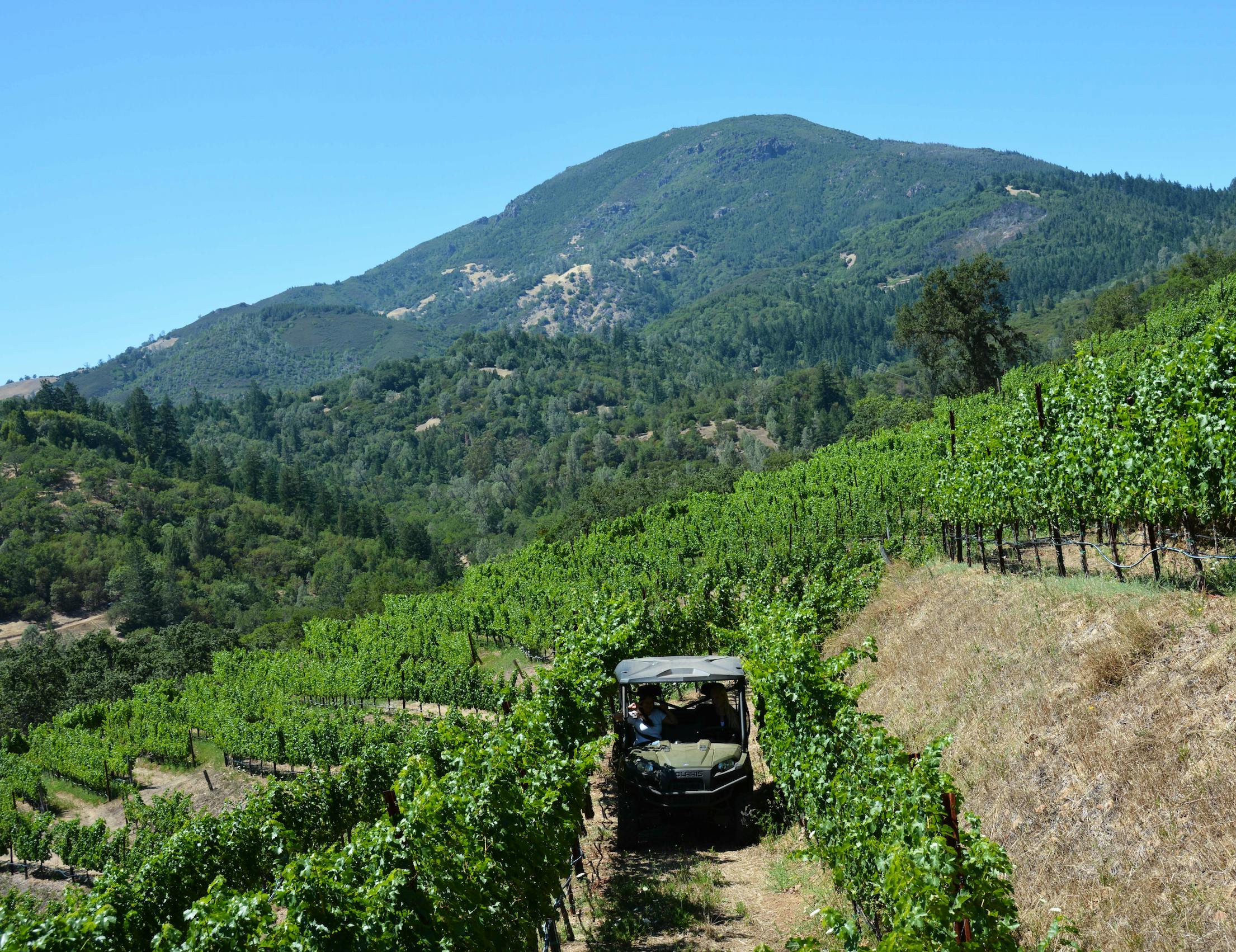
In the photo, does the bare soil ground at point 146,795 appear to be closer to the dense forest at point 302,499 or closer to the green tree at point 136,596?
the dense forest at point 302,499

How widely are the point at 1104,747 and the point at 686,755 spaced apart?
186 inches

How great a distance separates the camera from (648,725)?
37.8 feet

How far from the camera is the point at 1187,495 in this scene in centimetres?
1038

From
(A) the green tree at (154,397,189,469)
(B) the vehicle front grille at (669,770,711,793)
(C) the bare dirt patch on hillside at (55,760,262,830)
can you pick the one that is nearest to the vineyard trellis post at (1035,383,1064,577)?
(B) the vehicle front grille at (669,770,711,793)

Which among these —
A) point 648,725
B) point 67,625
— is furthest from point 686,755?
point 67,625

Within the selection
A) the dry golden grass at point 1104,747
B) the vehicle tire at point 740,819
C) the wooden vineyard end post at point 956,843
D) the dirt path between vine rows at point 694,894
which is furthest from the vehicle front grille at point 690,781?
the wooden vineyard end post at point 956,843

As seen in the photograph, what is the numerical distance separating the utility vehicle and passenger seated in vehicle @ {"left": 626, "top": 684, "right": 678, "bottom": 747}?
16 mm

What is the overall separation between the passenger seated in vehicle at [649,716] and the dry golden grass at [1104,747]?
11.3 feet

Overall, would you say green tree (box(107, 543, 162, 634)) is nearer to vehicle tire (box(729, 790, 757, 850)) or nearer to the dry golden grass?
vehicle tire (box(729, 790, 757, 850))

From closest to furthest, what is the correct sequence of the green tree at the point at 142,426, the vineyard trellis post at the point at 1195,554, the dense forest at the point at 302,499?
the vineyard trellis post at the point at 1195,554 < the dense forest at the point at 302,499 < the green tree at the point at 142,426

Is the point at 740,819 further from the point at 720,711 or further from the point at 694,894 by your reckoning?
the point at 694,894

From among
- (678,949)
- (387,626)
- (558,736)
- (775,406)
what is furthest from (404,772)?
(775,406)

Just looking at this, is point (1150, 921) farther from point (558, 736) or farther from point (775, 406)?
point (775, 406)

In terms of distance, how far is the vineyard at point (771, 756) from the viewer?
19.1 ft
